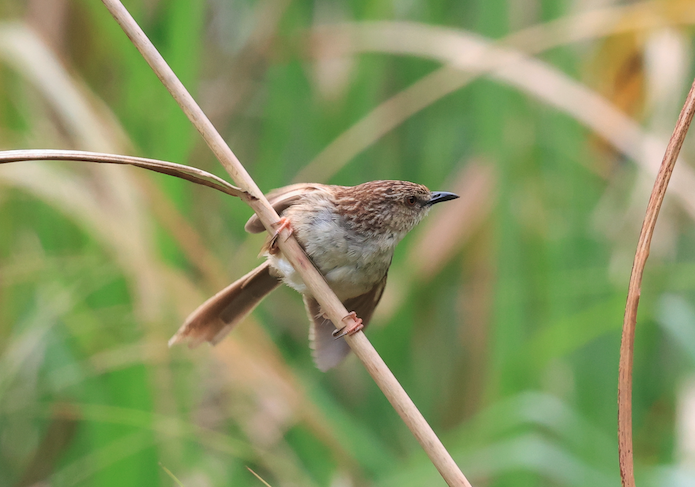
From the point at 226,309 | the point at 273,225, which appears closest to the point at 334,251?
the point at 226,309

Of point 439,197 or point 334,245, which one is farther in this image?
point 439,197

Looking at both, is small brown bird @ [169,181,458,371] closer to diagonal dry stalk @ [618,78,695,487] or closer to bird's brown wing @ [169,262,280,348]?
bird's brown wing @ [169,262,280,348]

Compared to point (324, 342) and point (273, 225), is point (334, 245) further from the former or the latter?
point (273, 225)

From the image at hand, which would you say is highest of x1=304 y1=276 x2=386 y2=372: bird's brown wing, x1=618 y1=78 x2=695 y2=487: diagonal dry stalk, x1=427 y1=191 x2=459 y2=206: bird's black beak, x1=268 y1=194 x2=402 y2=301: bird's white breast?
x1=427 y1=191 x2=459 y2=206: bird's black beak

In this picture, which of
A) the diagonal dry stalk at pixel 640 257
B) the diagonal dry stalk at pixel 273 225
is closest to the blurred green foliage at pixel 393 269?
the diagonal dry stalk at pixel 273 225

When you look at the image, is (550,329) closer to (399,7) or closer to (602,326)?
(602,326)

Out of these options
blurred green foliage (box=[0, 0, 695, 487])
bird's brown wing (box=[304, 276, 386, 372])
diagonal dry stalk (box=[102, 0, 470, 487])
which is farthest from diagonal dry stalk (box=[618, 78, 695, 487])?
blurred green foliage (box=[0, 0, 695, 487])

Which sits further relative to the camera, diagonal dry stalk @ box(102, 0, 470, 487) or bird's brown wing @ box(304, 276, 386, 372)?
bird's brown wing @ box(304, 276, 386, 372)

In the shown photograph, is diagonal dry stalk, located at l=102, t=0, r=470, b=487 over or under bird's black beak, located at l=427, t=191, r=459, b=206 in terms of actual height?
under
